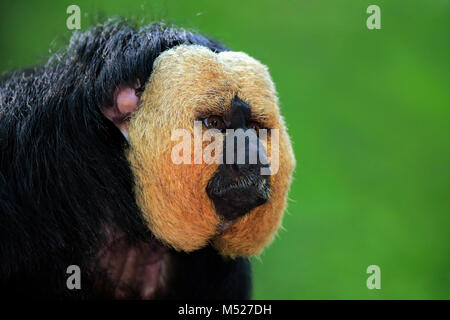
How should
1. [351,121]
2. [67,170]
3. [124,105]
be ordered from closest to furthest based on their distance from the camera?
[67,170] < [124,105] < [351,121]

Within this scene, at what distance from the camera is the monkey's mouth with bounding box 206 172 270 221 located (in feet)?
7.05

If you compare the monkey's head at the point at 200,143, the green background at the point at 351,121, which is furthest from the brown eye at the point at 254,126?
the green background at the point at 351,121

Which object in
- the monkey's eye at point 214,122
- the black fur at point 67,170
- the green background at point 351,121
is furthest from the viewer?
the green background at point 351,121

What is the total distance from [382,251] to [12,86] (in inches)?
140

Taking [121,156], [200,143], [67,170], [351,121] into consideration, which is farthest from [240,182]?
[351,121]

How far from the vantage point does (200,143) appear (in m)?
2.15

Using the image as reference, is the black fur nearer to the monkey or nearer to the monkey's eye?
the monkey

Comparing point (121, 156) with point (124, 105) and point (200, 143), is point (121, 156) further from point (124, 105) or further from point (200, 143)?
point (200, 143)

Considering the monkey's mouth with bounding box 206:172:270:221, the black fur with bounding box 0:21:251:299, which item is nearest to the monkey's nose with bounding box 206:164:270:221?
the monkey's mouth with bounding box 206:172:270:221

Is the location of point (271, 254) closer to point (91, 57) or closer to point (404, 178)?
point (404, 178)

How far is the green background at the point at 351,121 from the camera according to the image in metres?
4.98

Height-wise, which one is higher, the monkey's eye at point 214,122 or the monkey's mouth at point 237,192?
the monkey's eye at point 214,122

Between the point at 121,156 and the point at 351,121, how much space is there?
3.64 m

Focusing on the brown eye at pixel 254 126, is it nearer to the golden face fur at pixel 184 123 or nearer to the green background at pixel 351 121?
the golden face fur at pixel 184 123
